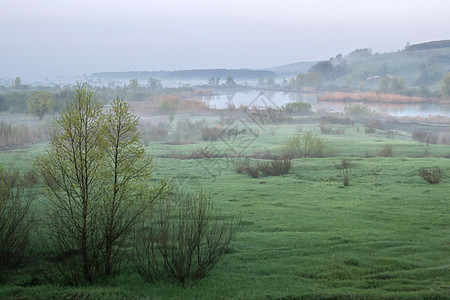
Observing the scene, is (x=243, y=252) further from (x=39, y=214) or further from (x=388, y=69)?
(x=388, y=69)

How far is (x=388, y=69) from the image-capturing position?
325 ft

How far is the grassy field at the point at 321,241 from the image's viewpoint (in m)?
7.29

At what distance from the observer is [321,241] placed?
9.97 metres

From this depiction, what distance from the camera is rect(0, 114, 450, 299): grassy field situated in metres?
7.29

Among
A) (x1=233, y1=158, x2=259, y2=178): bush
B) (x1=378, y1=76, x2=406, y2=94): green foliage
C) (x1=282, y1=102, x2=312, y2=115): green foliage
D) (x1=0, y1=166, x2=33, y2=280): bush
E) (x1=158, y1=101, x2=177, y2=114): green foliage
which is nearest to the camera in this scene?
(x1=0, y1=166, x2=33, y2=280): bush

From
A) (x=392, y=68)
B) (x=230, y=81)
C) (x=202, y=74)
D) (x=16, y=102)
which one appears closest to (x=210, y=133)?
(x=16, y=102)

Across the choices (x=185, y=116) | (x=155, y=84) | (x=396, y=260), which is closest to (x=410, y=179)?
(x=396, y=260)

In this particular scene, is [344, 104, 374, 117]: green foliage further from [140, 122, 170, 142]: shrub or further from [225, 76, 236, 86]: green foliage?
[140, 122, 170, 142]: shrub

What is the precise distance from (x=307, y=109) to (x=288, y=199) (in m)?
42.6

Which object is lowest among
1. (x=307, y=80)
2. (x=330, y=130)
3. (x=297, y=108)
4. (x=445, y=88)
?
(x=330, y=130)

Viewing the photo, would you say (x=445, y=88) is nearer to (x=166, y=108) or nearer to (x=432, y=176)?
(x=166, y=108)

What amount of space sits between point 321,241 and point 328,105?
62187 mm

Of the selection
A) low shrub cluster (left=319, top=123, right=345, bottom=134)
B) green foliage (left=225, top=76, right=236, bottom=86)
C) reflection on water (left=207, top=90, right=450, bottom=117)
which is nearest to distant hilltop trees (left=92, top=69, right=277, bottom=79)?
green foliage (left=225, top=76, right=236, bottom=86)

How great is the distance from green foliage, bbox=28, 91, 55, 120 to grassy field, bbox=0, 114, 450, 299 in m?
18.8
